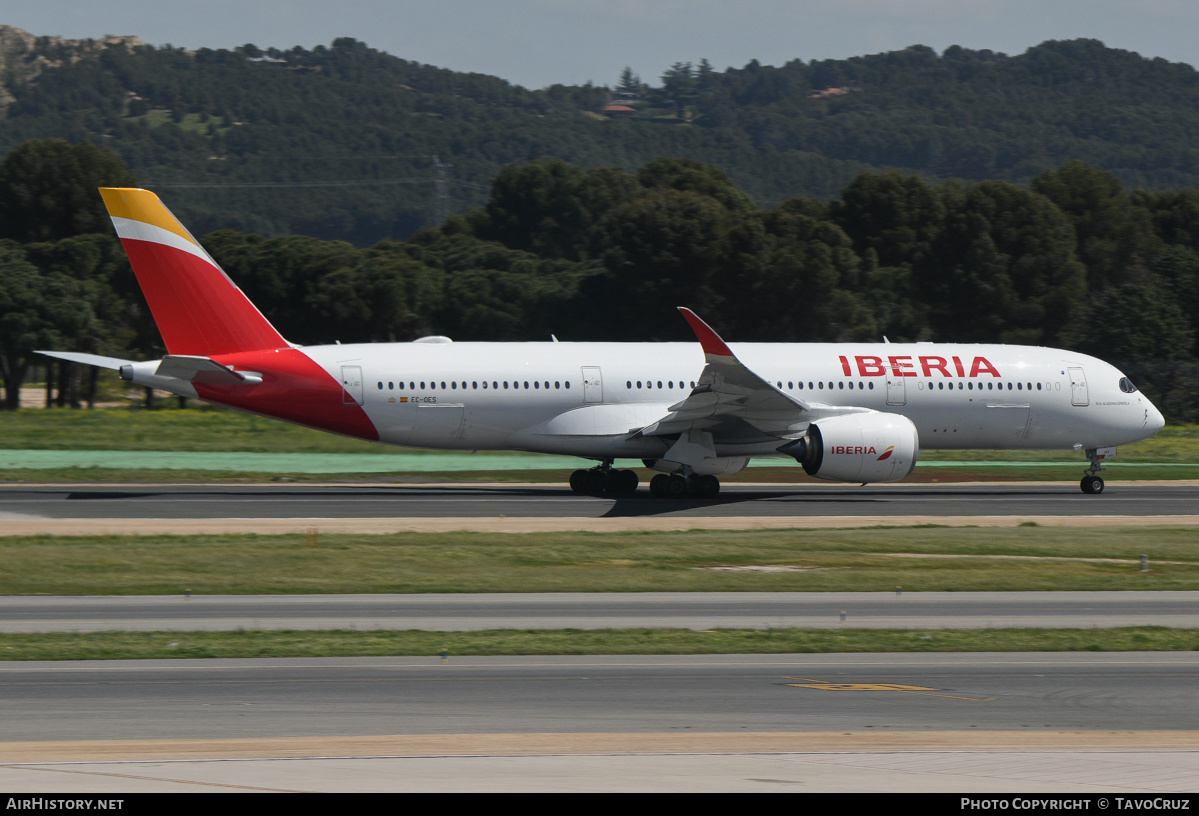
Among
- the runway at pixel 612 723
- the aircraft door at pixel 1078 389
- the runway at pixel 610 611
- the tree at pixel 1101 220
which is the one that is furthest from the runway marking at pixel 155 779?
the tree at pixel 1101 220

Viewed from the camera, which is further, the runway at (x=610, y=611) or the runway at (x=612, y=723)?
the runway at (x=610, y=611)

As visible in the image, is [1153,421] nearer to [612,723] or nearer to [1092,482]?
[1092,482]

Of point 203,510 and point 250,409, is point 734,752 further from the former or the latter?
point 250,409

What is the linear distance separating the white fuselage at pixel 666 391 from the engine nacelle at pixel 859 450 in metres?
1.31

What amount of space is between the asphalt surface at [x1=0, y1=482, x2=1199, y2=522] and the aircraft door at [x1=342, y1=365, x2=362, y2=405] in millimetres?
2400

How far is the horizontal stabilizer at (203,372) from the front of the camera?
106 ft

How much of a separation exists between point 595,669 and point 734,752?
4.27 metres

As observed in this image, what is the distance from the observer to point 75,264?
248 feet

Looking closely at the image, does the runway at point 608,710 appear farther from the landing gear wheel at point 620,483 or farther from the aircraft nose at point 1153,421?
the aircraft nose at point 1153,421

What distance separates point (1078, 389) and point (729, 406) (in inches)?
430

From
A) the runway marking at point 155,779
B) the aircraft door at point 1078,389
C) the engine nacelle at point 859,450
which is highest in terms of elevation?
the aircraft door at point 1078,389

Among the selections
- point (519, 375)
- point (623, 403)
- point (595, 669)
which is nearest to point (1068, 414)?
point (623, 403)

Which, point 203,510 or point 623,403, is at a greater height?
point 623,403
